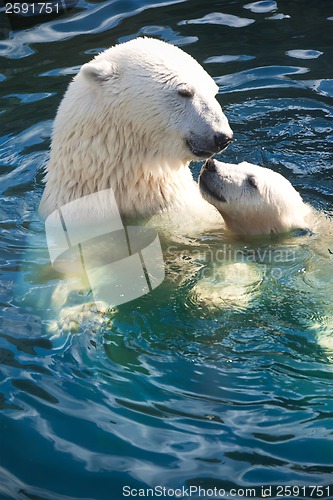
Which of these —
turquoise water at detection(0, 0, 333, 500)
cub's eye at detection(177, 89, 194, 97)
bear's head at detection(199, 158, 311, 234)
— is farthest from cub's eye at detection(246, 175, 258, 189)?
cub's eye at detection(177, 89, 194, 97)

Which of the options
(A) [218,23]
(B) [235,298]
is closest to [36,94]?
(A) [218,23]

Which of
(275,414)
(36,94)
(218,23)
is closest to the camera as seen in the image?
(275,414)

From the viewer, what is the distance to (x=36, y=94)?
700 centimetres

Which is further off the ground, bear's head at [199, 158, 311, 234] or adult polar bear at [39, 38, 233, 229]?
adult polar bear at [39, 38, 233, 229]

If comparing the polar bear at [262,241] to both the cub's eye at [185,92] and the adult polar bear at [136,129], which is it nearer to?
the adult polar bear at [136,129]

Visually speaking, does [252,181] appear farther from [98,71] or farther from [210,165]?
[98,71]

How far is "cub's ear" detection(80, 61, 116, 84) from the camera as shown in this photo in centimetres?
457

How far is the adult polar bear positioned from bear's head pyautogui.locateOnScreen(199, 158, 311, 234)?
175 mm

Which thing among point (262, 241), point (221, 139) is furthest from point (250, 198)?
point (221, 139)

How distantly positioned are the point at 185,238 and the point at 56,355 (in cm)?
122

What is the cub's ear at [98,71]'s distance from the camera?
4.57 metres

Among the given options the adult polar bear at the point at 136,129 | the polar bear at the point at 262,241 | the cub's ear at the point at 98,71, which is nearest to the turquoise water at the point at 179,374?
the polar bear at the point at 262,241

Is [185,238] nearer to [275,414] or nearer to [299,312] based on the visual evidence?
[299,312]

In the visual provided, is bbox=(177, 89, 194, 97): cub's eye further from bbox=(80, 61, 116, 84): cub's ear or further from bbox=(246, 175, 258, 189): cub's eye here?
bbox=(246, 175, 258, 189): cub's eye
